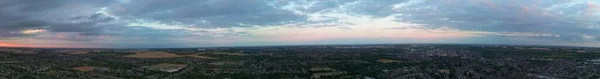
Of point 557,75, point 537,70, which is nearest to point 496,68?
point 537,70

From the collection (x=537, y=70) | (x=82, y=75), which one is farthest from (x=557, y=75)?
(x=82, y=75)

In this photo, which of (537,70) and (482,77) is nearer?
(482,77)

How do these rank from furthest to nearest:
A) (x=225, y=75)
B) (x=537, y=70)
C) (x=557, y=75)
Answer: (x=537, y=70)
(x=557, y=75)
(x=225, y=75)

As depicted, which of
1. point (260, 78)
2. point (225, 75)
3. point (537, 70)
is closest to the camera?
point (260, 78)

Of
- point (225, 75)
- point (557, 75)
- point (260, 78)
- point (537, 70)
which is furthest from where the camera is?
point (537, 70)

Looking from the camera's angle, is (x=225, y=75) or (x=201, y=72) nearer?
(x=225, y=75)

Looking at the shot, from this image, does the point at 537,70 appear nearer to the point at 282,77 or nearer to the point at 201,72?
the point at 282,77

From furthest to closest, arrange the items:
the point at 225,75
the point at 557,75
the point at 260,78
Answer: the point at 557,75 < the point at 225,75 < the point at 260,78

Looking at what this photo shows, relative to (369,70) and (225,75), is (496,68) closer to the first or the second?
(369,70)

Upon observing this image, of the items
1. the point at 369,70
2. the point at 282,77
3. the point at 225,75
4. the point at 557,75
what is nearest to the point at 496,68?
the point at 557,75
